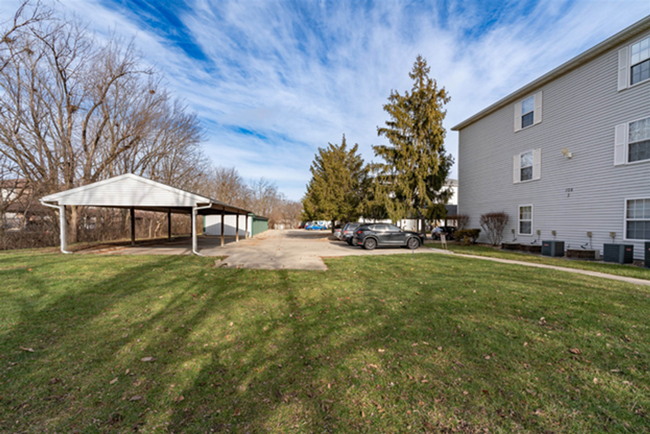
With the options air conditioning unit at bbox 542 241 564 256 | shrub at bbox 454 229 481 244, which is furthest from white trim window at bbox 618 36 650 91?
shrub at bbox 454 229 481 244

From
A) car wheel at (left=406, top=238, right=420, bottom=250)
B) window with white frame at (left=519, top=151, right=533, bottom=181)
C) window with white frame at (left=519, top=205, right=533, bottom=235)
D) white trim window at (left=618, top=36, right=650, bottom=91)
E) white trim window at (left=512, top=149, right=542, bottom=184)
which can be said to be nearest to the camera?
white trim window at (left=618, top=36, right=650, bottom=91)

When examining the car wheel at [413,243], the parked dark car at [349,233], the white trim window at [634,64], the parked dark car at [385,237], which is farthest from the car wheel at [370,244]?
the white trim window at [634,64]

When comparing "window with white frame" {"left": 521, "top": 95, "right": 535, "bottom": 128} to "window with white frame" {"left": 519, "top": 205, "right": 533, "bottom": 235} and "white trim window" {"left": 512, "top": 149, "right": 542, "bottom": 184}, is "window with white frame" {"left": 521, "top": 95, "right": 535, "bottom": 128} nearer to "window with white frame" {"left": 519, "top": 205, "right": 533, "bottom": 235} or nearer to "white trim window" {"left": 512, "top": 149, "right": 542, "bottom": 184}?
"white trim window" {"left": 512, "top": 149, "right": 542, "bottom": 184}

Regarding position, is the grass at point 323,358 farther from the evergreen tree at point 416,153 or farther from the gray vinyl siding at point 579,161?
the evergreen tree at point 416,153

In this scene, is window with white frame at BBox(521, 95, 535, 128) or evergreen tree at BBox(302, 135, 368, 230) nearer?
window with white frame at BBox(521, 95, 535, 128)

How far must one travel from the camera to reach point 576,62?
1141 centimetres

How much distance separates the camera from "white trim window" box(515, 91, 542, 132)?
13.3 metres

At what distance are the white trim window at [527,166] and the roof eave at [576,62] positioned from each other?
3023 millimetres

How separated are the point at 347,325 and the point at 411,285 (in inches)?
107

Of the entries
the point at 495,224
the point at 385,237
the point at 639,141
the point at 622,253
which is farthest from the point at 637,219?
the point at 385,237

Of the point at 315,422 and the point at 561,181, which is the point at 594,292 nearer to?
the point at 315,422

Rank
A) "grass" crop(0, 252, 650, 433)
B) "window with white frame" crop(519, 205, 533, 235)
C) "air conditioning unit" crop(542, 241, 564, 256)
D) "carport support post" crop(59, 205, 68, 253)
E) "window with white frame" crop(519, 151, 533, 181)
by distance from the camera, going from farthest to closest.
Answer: "window with white frame" crop(519, 151, 533, 181) < "window with white frame" crop(519, 205, 533, 235) < "carport support post" crop(59, 205, 68, 253) < "air conditioning unit" crop(542, 241, 564, 256) < "grass" crop(0, 252, 650, 433)

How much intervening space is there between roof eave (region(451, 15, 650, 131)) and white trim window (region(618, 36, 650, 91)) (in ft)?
1.25

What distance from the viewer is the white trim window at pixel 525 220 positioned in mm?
13609
